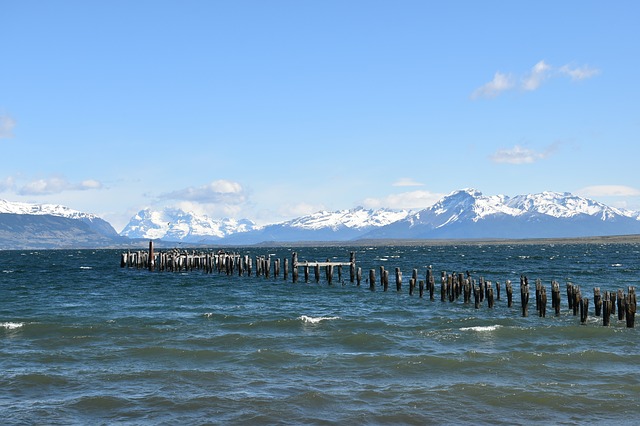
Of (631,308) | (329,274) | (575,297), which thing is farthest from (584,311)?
(329,274)

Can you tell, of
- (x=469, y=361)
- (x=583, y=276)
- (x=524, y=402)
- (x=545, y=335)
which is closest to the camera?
(x=524, y=402)

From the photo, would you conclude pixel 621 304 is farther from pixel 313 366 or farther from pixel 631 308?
pixel 313 366

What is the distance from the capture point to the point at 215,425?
47.4ft

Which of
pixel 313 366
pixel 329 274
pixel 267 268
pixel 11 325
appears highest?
pixel 267 268

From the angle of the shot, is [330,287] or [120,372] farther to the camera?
[330,287]

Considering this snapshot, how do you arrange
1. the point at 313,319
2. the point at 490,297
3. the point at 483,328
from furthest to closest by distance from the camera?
1. the point at 490,297
2. the point at 313,319
3. the point at 483,328

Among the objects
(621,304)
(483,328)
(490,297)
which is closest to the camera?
(483,328)

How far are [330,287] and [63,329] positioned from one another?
85.4 feet

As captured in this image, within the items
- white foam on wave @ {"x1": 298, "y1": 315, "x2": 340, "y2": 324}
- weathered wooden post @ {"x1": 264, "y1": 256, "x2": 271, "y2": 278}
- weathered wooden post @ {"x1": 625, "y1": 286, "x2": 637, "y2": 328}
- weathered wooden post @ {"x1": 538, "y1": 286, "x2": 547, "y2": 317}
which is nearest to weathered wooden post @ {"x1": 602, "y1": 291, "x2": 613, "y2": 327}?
weathered wooden post @ {"x1": 625, "y1": 286, "x2": 637, "y2": 328}

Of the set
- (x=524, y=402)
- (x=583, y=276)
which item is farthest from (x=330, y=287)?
(x=524, y=402)

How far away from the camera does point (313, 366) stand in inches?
792

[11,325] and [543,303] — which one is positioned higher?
[543,303]

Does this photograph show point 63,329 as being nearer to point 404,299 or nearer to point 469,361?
point 469,361

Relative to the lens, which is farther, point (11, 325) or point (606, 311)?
point (11, 325)
